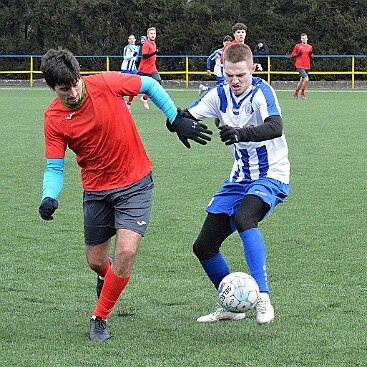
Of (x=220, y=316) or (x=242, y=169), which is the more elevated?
(x=242, y=169)

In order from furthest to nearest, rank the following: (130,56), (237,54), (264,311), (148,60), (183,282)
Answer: (130,56) < (148,60) < (183,282) < (237,54) < (264,311)

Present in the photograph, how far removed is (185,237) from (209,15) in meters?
29.3

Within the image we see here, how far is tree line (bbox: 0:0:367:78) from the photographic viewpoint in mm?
35188

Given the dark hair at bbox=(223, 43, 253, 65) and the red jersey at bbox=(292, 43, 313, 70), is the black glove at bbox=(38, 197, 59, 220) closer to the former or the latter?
the dark hair at bbox=(223, 43, 253, 65)

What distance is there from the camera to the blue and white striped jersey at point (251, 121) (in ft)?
18.2

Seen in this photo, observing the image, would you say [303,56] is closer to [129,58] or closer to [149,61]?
[129,58]

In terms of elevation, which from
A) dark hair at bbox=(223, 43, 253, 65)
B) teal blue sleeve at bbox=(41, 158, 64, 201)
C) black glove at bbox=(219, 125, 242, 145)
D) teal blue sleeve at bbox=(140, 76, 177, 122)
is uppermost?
dark hair at bbox=(223, 43, 253, 65)

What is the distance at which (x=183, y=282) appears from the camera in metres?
6.32

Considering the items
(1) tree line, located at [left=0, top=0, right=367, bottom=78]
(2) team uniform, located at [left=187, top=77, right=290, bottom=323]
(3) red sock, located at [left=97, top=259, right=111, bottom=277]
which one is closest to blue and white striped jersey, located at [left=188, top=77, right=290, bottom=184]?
(2) team uniform, located at [left=187, top=77, right=290, bottom=323]

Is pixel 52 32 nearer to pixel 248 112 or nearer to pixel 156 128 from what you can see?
pixel 156 128

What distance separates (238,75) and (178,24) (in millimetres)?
31642

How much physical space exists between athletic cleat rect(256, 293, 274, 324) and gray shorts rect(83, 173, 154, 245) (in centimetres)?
79

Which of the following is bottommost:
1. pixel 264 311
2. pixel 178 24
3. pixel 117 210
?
pixel 264 311

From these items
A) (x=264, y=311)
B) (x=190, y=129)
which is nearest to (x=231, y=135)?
(x=190, y=129)
